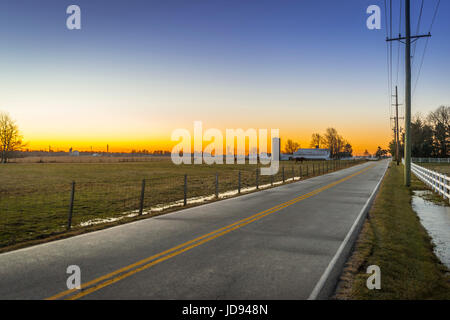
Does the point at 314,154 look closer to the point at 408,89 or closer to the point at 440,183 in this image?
the point at 408,89

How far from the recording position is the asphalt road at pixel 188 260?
457 centimetres

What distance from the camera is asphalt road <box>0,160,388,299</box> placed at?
457 cm

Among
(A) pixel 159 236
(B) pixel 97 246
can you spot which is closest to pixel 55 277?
(B) pixel 97 246

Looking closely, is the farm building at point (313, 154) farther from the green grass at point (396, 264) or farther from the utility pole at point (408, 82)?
the green grass at point (396, 264)

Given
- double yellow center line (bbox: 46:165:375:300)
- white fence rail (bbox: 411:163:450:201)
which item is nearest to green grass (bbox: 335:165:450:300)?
double yellow center line (bbox: 46:165:375:300)

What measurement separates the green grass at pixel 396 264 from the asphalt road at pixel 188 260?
51 centimetres

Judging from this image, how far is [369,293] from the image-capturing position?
461cm

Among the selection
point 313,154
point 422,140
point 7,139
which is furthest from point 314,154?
point 7,139

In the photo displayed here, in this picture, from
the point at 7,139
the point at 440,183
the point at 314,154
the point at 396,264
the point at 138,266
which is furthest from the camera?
A: the point at 314,154

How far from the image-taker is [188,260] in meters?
5.90

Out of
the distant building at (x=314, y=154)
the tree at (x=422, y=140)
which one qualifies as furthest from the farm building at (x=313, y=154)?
the tree at (x=422, y=140)

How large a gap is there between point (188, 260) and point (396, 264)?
4.10 metres
